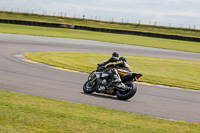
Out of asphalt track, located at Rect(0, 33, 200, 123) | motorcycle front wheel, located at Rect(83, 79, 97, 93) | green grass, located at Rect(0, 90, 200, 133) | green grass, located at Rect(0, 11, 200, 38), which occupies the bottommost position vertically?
asphalt track, located at Rect(0, 33, 200, 123)

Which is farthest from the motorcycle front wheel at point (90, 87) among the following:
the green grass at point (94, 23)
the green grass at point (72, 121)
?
A: the green grass at point (94, 23)

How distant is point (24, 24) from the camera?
61.4m

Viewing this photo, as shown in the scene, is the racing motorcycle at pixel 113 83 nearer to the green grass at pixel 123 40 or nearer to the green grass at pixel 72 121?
the green grass at pixel 72 121

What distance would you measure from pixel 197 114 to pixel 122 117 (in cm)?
305

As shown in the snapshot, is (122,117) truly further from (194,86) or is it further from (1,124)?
(194,86)

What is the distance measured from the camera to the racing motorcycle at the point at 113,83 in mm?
11289

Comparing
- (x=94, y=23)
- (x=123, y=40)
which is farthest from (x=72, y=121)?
(x=94, y=23)

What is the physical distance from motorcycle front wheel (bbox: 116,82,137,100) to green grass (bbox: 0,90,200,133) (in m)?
2.41

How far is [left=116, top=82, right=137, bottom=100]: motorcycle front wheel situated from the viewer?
11.1 metres

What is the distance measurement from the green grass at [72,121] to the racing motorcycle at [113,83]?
2.62 m

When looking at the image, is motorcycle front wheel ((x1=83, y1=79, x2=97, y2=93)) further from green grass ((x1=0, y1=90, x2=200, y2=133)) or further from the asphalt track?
green grass ((x1=0, y1=90, x2=200, y2=133))

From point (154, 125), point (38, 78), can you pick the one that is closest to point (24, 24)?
point (38, 78)

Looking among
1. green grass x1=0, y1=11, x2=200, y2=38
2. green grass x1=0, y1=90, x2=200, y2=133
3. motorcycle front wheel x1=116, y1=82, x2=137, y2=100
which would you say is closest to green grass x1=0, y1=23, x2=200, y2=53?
green grass x1=0, y1=11, x2=200, y2=38

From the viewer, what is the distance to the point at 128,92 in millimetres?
11266
